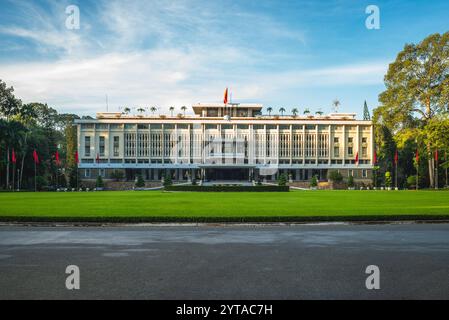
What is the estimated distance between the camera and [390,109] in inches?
2435

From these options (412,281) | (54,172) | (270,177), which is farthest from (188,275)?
(270,177)

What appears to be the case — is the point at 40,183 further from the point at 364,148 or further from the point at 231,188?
the point at 364,148

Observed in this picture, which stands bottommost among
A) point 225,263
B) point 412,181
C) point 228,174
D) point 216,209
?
point 412,181

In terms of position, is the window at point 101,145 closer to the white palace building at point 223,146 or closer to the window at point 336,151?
the white palace building at point 223,146

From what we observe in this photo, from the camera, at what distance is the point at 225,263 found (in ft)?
34.6

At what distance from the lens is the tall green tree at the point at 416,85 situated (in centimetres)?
5759

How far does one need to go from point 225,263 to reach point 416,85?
57541mm

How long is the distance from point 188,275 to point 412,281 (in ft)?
15.7

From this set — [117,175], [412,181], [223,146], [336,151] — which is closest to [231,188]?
[412,181]

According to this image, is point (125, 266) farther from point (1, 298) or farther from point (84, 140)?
point (84, 140)

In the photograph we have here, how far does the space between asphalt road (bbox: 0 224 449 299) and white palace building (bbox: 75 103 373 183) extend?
8187 cm

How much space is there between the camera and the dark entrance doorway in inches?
3853

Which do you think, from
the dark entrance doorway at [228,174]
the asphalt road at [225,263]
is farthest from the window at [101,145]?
the asphalt road at [225,263]

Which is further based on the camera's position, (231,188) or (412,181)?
(412,181)
